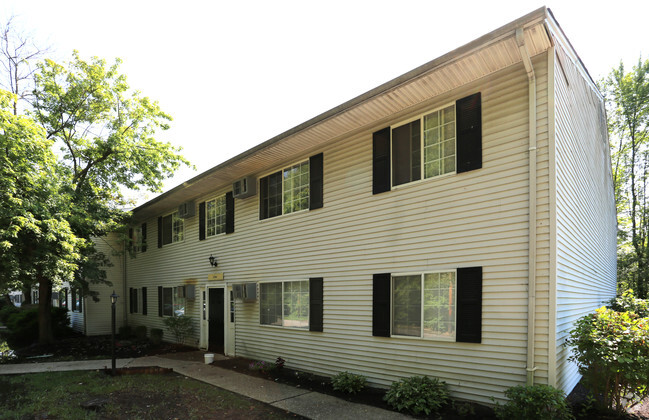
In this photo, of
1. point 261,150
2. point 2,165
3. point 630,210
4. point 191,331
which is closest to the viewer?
point 261,150

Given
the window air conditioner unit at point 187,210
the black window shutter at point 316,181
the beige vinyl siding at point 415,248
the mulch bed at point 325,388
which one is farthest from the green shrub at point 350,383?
the window air conditioner unit at point 187,210

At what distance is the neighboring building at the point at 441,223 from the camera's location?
5070 mm

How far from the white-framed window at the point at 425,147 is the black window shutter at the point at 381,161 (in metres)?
0.11

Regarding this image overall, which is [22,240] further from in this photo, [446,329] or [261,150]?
[446,329]

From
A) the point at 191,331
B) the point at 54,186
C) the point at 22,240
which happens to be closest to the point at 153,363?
the point at 191,331

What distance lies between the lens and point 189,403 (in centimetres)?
643

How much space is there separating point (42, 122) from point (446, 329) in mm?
14655

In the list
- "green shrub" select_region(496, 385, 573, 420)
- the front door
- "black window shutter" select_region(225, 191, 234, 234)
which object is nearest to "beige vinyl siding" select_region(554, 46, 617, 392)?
"green shrub" select_region(496, 385, 573, 420)

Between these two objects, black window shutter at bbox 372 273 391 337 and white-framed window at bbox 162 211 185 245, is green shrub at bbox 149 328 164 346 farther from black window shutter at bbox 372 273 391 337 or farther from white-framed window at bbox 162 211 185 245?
black window shutter at bbox 372 273 391 337

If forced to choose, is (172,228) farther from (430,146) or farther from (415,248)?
(430,146)

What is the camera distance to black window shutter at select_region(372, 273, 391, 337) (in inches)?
261

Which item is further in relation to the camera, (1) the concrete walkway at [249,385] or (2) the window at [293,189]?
(2) the window at [293,189]

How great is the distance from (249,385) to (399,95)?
6.18 m

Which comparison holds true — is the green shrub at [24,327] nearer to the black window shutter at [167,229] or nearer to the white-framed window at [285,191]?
the black window shutter at [167,229]
